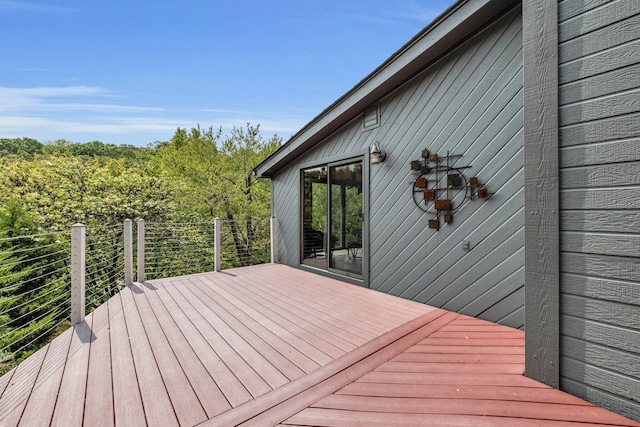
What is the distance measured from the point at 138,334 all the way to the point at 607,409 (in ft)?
10.6

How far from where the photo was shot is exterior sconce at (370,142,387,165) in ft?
13.0

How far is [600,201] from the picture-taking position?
5.13 ft

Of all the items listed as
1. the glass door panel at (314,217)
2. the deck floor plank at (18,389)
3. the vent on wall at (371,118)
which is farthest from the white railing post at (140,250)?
the vent on wall at (371,118)

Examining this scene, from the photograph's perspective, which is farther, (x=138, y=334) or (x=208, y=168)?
(x=208, y=168)

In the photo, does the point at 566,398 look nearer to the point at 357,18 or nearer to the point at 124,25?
the point at 357,18

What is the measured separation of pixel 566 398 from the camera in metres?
1.63

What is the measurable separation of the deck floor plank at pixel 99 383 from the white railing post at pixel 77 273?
0.26 meters

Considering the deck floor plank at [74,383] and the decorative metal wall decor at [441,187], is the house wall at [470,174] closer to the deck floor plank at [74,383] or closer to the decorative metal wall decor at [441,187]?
the decorative metal wall decor at [441,187]

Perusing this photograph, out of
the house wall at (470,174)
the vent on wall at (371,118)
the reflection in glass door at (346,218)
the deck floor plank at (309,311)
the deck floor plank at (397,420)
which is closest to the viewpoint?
the deck floor plank at (397,420)

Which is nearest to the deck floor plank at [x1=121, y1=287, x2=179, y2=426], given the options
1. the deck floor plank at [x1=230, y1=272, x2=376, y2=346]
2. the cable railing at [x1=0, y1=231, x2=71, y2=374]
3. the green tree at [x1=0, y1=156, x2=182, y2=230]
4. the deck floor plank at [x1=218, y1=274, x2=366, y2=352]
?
the deck floor plank at [x1=218, y1=274, x2=366, y2=352]

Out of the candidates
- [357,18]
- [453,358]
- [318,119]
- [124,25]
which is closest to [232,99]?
[124,25]

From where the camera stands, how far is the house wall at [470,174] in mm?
2689

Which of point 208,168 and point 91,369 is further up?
point 208,168

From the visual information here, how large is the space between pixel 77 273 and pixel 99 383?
147 centimetres
